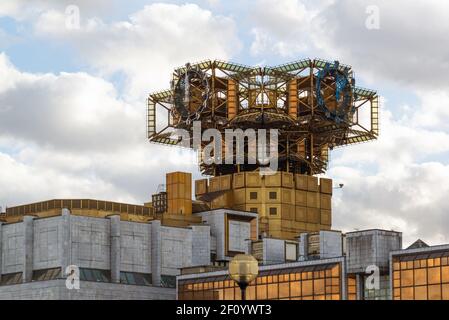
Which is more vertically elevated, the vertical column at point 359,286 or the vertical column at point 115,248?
the vertical column at point 115,248

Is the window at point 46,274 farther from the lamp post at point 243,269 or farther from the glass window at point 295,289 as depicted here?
the lamp post at point 243,269

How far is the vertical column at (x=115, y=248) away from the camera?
172m

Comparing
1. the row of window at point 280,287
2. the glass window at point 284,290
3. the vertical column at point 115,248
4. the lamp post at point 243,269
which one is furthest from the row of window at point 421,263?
the lamp post at point 243,269

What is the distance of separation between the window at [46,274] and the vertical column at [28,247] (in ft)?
2.96

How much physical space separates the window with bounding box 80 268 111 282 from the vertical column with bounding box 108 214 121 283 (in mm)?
→ 805

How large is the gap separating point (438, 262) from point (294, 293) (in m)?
21.0

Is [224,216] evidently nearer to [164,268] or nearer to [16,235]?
[164,268]

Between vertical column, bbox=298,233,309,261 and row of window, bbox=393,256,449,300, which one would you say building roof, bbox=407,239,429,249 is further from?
vertical column, bbox=298,233,309,261

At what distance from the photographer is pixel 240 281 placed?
7206cm

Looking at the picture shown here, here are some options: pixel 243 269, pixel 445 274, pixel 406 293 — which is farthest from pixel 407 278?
pixel 243 269

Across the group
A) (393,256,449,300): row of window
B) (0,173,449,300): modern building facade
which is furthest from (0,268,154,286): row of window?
(393,256,449,300): row of window

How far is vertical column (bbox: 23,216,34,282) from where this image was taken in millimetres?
171500

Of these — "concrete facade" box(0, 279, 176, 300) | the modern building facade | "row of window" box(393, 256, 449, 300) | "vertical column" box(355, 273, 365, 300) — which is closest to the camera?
"row of window" box(393, 256, 449, 300)

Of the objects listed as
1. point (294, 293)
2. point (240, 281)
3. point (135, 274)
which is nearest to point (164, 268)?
point (135, 274)
